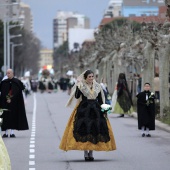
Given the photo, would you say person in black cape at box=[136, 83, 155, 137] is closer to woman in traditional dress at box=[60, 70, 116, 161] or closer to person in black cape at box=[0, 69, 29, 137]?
person in black cape at box=[0, 69, 29, 137]

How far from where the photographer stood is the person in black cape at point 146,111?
25203mm

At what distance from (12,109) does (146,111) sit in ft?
12.2

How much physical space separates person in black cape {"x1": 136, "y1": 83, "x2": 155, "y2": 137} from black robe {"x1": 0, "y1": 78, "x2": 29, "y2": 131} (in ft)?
10.4

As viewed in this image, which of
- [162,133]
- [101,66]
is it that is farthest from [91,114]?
[101,66]

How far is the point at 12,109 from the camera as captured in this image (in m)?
25.2

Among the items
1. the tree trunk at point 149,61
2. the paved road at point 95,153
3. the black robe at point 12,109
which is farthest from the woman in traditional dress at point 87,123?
the tree trunk at point 149,61

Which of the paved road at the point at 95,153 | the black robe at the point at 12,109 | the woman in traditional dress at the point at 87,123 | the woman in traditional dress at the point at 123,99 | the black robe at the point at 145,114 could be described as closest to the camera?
the paved road at the point at 95,153

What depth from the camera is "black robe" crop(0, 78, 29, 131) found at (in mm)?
25094

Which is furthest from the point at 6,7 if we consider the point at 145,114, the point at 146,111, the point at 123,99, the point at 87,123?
the point at 87,123

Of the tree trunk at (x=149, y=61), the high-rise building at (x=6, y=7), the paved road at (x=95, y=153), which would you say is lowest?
the paved road at (x=95, y=153)

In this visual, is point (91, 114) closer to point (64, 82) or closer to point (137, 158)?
point (137, 158)

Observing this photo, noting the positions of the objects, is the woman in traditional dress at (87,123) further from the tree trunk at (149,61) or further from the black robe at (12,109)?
the tree trunk at (149,61)

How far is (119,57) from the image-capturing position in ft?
195

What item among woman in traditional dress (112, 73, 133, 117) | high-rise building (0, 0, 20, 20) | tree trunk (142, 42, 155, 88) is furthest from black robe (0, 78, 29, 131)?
high-rise building (0, 0, 20, 20)
